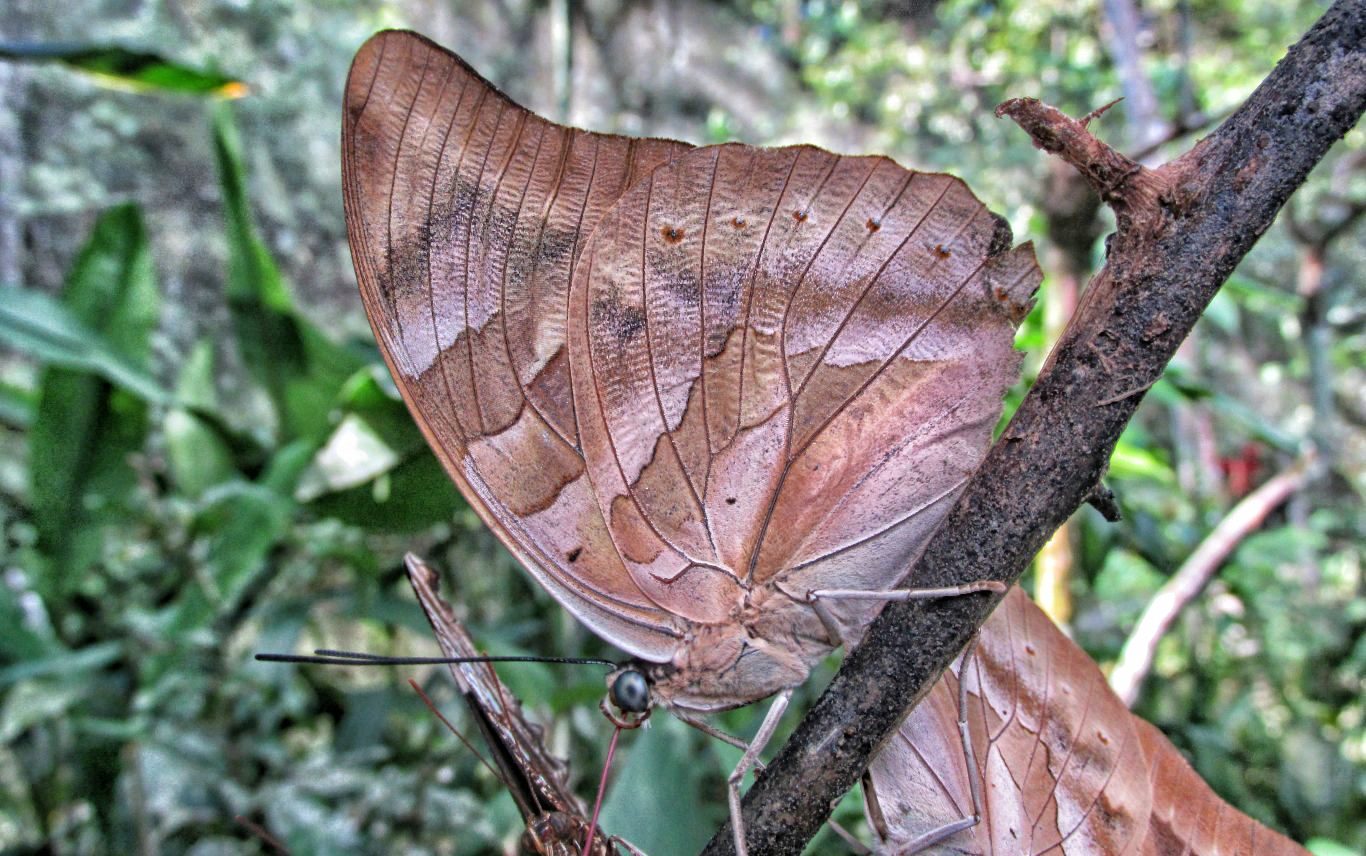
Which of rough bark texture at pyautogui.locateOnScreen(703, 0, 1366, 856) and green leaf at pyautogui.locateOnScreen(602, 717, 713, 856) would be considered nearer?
rough bark texture at pyautogui.locateOnScreen(703, 0, 1366, 856)

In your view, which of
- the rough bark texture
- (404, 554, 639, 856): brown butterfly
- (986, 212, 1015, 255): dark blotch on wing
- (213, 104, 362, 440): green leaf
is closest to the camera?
the rough bark texture

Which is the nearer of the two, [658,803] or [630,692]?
[630,692]

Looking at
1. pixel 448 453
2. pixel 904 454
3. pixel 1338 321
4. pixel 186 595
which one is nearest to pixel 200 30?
pixel 186 595

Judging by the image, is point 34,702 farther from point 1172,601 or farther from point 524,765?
point 1172,601

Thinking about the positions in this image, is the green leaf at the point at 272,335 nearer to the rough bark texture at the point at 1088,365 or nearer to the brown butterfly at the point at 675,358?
the brown butterfly at the point at 675,358

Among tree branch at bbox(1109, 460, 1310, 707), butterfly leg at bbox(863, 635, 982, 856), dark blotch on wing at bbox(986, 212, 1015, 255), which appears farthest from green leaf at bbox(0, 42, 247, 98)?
tree branch at bbox(1109, 460, 1310, 707)

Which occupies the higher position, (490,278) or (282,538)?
(490,278)

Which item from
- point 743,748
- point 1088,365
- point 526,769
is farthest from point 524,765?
point 1088,365

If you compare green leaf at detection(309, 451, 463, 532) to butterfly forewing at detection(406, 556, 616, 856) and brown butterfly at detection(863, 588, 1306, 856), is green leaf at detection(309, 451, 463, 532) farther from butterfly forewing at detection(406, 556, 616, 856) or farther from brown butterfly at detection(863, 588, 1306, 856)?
brown butterfly at detection(863, 588, 1306, 856)
